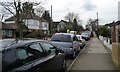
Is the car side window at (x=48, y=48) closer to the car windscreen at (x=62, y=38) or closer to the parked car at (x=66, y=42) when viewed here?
the parked car at (x=66, y=42)

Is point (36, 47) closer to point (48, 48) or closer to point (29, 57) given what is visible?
point (29, 57)

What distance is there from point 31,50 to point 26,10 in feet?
116

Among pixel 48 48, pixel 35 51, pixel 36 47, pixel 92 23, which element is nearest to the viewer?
pixel 35 51

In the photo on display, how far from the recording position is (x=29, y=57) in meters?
5.93

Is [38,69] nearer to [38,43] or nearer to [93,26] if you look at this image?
[38,43]

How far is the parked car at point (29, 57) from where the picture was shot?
17.0ft

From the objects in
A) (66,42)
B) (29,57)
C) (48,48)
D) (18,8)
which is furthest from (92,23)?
(29,57)

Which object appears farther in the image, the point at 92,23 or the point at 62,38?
the point at 92,23

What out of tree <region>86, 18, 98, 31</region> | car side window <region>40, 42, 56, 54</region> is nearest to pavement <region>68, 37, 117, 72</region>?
car side window <region>40, 42, 56, 54</region>

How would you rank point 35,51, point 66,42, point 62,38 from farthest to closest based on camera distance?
point 62,38, point 66,42, point 35,51

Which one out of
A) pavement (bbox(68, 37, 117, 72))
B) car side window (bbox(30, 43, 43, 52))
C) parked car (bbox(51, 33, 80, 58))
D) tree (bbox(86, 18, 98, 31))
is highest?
tree (bbox(86, 18, 98, 31))

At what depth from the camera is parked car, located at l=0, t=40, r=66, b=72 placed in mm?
5172

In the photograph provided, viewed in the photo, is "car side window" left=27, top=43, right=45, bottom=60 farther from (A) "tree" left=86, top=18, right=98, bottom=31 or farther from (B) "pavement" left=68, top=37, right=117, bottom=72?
(A) "tree" left=86, top=18, right=98, bottom=31

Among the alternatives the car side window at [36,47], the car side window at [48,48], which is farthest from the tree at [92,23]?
the car side window at [36,47]
